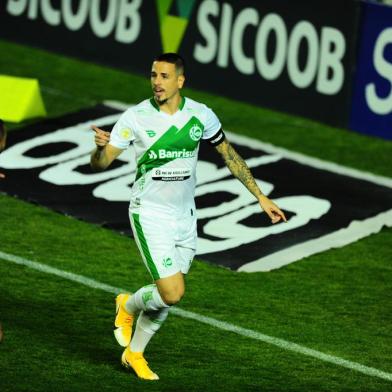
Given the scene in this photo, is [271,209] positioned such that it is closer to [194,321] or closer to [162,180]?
[162,180]

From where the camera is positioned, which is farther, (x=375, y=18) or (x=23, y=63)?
(x=23, y=63)

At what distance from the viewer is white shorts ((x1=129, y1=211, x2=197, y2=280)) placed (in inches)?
340

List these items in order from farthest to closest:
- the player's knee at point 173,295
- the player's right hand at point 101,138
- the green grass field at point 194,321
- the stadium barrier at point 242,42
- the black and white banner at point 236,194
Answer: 1. the stadium barrier at point 242,42
2. the black and white banner at point 236,194
3. the green grass field at point 194,321
4. the player's knee at point 173,295
5. the player's right hand at point 101,138

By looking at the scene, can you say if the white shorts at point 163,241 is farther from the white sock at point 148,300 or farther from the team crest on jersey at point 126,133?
the team crest on jersey at point 126,133

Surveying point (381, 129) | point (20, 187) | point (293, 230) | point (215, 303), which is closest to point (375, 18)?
point (381, 129)

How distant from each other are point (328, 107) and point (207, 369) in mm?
6845

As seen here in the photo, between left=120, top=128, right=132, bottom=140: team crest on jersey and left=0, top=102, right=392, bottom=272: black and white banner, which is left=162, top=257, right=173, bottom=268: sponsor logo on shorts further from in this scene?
left=0, top=102, right=392, bottom=272: black and white banner

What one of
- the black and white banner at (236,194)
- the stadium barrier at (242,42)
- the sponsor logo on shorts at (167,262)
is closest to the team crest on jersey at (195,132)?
the sponsor logo on shorts at (167,262)

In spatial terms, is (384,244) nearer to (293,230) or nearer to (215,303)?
(293,230)

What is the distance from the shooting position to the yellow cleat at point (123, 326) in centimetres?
919

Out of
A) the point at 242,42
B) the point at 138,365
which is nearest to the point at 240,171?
the point at 138,365

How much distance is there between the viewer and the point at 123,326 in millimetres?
9211

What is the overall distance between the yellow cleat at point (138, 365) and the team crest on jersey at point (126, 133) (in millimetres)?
A: 1419

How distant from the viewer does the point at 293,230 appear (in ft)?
40.6
